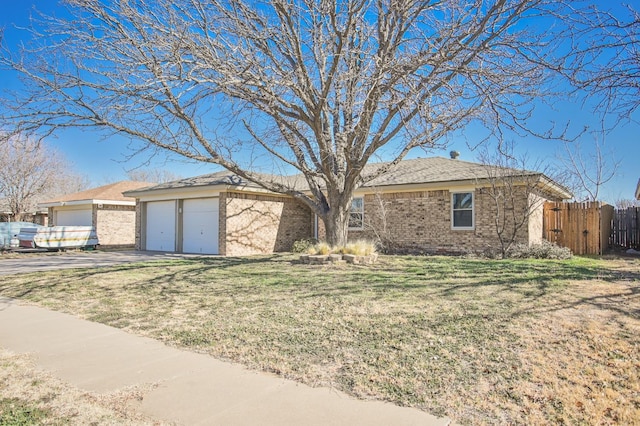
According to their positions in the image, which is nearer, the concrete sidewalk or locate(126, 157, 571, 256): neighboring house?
the concrete sidewalk

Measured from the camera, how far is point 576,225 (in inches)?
619

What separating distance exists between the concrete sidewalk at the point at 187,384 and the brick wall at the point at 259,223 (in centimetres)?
1108

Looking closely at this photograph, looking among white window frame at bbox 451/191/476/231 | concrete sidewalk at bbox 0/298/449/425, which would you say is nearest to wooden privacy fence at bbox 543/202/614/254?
white window frame at bbox 451/191/476/231

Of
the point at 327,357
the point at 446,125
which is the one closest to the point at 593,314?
the point at 327,357

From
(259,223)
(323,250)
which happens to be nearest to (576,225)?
(323,250)

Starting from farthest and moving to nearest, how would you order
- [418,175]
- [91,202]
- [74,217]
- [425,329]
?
[74,217], [91,202], [418,175], [425,329]

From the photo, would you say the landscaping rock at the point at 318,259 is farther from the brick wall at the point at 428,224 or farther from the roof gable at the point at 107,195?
the roof gable at the point at 107,195

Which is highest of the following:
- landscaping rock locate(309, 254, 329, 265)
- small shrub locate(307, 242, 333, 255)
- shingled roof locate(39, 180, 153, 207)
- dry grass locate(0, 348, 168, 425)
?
shingled roof locate(39, 180, 153, 207)

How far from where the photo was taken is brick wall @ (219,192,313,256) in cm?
1692

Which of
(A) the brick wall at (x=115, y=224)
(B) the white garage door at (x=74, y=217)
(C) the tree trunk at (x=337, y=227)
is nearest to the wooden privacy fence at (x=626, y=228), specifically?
(C) the tree trunk at (x=337, y=227)

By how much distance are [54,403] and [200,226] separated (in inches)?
597

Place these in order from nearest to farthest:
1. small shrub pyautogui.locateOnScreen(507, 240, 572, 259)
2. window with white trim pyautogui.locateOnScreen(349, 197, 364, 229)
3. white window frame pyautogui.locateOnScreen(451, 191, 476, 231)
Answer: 1. small shrub pyautogui.locateOnScreen(507, 240, 572, 259)
2. white window frame pyautogui.locateOnScreen(451, 191, 476, 231)
3. window with white trim pyautogui.locateOnScreen(349, 197, 364, 229)

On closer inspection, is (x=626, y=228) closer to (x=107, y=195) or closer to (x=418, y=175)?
(x=418, y=175)

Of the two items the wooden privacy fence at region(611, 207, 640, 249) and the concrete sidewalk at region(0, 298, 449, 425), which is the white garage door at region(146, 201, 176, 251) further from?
the wooden privacy fence at region(611, 207, 640, 249)
